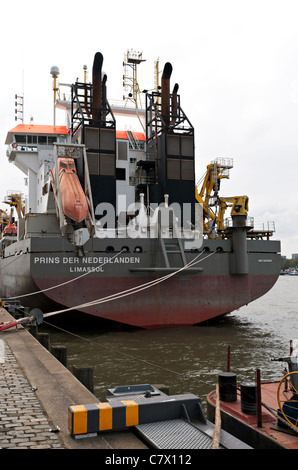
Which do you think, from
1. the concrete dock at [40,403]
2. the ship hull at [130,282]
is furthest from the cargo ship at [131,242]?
the concrete dock at [40,403]

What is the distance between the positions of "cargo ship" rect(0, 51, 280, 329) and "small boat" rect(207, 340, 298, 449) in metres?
10.1

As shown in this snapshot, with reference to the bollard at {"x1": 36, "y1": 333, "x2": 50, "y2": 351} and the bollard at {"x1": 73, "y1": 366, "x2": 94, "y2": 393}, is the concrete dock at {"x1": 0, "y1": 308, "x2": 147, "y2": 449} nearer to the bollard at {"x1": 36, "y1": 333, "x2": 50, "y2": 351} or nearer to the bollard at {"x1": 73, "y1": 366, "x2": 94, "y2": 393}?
the bollard at {"x1": 73, "y1": 366, "x2": 94, "y2": 393}

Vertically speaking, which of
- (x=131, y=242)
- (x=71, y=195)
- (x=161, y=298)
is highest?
(x=71, y=195)

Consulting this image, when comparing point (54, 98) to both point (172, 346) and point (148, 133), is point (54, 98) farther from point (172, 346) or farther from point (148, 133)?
point (172, 346)

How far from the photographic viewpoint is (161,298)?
17391 millimetres

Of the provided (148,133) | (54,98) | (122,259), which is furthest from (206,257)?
(54,98)

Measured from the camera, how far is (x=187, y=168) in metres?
22.2

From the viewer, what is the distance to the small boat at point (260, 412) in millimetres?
5434

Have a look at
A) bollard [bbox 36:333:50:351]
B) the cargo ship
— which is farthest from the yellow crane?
bollard [bbox 36:333:50:351]

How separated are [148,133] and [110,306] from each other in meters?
12.9

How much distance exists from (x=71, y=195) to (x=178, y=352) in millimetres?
8208

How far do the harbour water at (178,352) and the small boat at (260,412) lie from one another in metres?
1.14

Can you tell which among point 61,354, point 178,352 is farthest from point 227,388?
point 178,352

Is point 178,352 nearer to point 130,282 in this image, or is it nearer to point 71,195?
point 130,282
